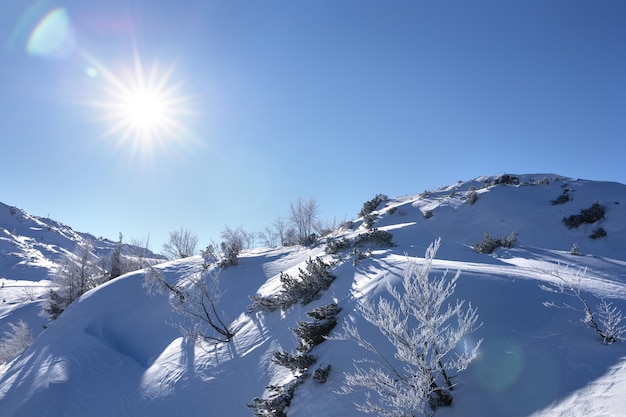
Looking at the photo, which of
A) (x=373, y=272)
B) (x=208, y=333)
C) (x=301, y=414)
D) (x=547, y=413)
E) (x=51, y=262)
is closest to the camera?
(x=547, y=413)

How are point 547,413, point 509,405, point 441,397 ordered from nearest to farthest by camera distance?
point 547,413 < point 509,405 < point 441,397

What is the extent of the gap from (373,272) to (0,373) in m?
14.0

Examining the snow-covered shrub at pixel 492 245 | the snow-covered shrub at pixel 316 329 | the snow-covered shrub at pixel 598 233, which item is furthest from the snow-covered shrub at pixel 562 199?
the snow-covered shrub at pixel 316 329

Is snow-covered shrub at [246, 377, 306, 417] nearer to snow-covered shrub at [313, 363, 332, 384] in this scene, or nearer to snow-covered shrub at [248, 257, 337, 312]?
snow-covered shrub at [313, 363, 332, 384]

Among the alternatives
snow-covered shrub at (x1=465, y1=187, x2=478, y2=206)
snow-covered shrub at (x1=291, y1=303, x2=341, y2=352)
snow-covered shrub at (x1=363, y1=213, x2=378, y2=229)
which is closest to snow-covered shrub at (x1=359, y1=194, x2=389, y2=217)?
snow-covered shrub at (x1=363, y1=213, x2=378, y2=229)

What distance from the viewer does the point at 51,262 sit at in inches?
1882

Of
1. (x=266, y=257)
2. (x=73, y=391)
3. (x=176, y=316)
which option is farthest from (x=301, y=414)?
(x=266, y=257)

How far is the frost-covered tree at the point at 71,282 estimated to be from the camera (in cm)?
1752

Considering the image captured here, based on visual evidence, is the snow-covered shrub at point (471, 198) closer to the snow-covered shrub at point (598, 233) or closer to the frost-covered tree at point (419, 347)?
the snow-covered shrub at point (598, 233)

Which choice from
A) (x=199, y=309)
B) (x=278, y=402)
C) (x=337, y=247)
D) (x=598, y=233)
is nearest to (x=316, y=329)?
(x=278, y=402)

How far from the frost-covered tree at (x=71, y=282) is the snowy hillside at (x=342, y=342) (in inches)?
278

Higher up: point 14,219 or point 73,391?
point 14,219

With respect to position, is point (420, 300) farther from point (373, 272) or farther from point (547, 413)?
point (373, 272)

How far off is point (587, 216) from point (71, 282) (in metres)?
30.1
